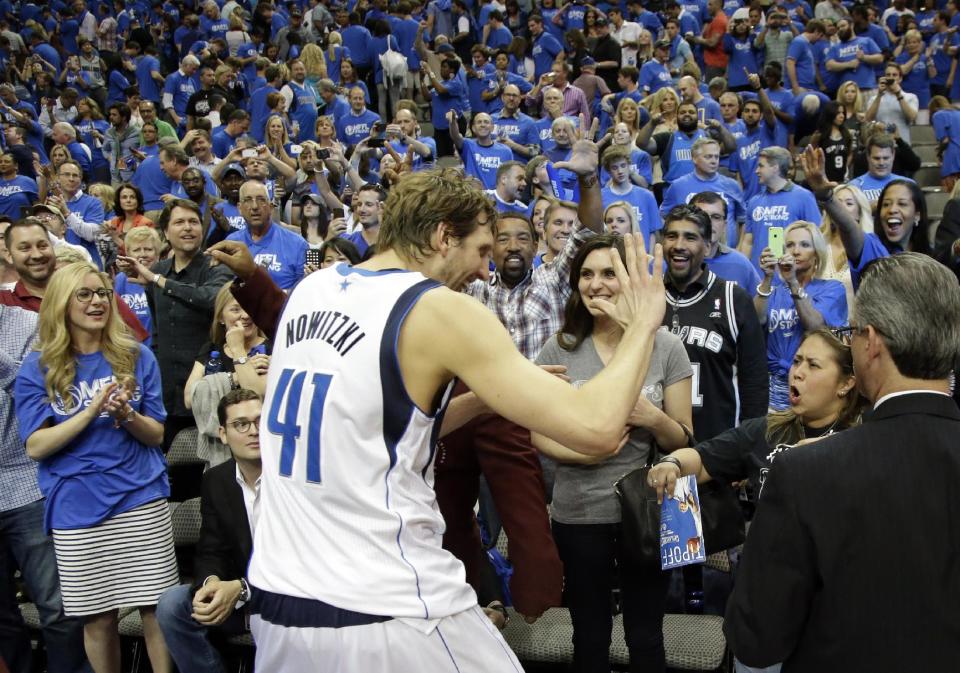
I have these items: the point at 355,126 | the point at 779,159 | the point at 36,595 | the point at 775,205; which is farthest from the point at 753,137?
the point at 36,595

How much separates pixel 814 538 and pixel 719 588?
3.06 metres

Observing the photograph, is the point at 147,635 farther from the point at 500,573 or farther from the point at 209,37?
the point at 209,37

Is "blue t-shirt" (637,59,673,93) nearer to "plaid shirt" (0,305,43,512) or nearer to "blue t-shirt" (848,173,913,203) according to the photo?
"blue t-shirt" (848,173,913,203)

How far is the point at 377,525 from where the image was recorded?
94.4 inches

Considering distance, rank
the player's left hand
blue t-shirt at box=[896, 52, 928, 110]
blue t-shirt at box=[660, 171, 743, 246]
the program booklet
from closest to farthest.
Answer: the program booklet < the player's left hand < blue t-shirt at box=[660, 171, 743, 246] < blue t-shirt at box=[896, 52, 928, 110]

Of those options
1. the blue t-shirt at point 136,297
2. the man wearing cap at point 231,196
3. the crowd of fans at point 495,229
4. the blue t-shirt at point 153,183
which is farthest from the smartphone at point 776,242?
the blue t-shirt at point 153,183

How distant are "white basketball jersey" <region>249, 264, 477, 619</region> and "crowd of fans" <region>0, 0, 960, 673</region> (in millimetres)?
826

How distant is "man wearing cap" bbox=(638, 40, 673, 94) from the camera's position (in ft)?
49.6

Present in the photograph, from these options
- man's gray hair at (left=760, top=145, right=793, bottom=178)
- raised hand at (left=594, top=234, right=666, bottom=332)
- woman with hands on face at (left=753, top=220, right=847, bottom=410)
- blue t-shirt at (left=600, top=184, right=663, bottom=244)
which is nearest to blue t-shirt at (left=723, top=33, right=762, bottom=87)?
blue t-shirt at (left=600, top=184, right=663, bottom=244)

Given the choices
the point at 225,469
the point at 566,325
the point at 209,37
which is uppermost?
the point at 209,37

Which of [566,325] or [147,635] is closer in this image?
[566,325]

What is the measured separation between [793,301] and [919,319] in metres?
3.75

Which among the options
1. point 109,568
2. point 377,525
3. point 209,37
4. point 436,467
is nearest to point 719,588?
point 436,467

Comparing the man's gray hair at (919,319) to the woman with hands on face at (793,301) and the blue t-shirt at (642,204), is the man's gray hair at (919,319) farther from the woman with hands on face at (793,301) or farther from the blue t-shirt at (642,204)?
the blue t-shirt at (642,204)
